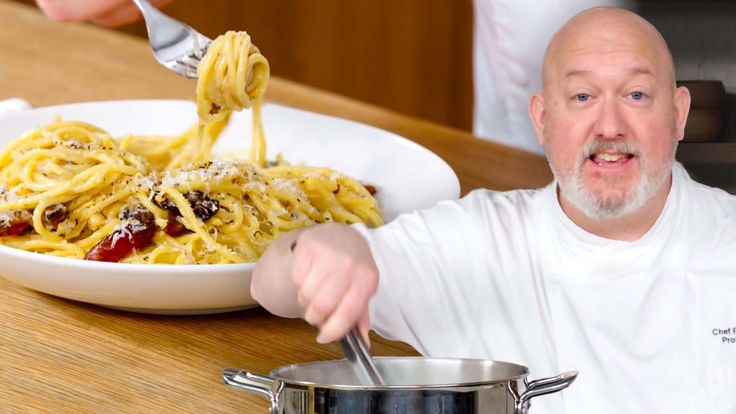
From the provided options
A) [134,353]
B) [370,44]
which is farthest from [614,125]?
[370,44]

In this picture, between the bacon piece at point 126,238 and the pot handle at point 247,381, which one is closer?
the pot handle at point 247,381

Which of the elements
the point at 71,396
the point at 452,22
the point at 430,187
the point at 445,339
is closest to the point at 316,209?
the point at 430,187

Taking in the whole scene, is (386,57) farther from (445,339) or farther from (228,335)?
(445,339)

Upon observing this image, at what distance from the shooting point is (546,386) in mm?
584

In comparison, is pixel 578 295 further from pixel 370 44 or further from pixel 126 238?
pixel 370 44

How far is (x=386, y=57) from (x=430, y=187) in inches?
74.5

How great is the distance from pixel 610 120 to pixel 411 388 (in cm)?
16

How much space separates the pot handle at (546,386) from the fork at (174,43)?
56 centimetres

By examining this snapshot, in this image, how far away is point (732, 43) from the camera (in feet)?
2.14

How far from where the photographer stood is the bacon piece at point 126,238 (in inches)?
35.7

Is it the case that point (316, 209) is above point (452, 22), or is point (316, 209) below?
below

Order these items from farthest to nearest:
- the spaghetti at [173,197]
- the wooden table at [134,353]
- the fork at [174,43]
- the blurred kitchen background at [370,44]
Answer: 1. the blurred kitchen background at [370,44]
2. the fork at [174,43]
3. the spaghetti at [173,197]
4. the wooden table at [134,353]

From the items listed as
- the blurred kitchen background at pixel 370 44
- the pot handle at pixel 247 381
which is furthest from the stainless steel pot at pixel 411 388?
the blurred kitchen background at pixel 370 44

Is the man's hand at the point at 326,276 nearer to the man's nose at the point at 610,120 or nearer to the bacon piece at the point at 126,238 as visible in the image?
the man's nose at the point at 610,120
